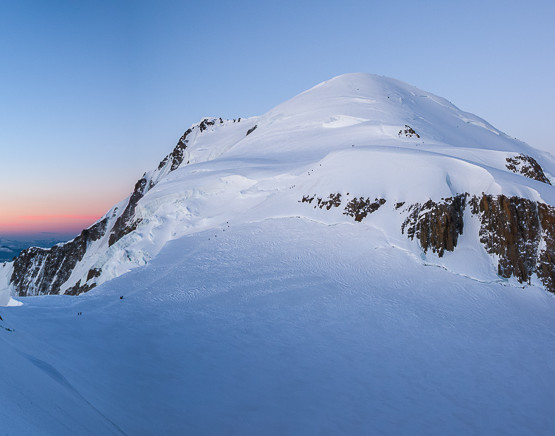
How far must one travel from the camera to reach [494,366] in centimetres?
1002

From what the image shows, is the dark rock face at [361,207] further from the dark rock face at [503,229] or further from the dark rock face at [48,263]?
the dark rock face at [48,263]

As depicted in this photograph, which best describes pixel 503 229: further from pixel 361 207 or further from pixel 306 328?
pixel 306 328

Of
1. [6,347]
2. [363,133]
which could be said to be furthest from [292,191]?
[6,347]

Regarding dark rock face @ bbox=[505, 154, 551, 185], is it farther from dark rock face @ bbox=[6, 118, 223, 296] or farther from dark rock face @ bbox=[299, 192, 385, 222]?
dark rock face @ bbox=[6, 118, 223, 296]

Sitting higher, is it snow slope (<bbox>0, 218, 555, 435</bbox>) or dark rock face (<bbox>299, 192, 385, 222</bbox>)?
dark rock face (<bbox>299, 192, 385, 222</bbox>)

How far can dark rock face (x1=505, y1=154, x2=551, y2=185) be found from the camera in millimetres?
23891

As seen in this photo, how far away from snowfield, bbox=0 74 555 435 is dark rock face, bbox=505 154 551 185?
73 centimetres

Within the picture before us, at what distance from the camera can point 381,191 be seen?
60.5ft

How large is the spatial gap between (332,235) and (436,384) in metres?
9.33

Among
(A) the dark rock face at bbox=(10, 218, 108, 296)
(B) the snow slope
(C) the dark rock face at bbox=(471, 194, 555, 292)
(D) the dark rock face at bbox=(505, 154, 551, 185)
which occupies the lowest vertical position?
(A) the dark rock face at bbox=(10, 218, 108, 296)

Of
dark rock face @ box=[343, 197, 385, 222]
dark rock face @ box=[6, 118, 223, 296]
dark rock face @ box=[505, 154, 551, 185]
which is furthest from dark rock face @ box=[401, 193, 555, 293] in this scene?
dark rock face @ box=[6, 118, 223, 296]

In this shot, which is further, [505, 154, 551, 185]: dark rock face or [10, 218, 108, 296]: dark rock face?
[10, 218, 108, 296]: dark rock face

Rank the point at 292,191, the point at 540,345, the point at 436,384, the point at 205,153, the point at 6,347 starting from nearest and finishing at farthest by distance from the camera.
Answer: the point at 6,347, the point at 436,384, the point at 540,345, the point at 292,191, the point at 205,153

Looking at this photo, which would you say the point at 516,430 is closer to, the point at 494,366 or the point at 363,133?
the point at 494,366
